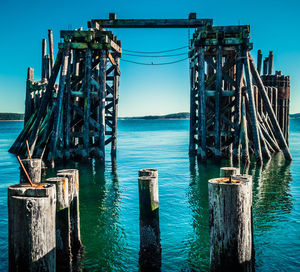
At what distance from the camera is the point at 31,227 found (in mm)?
3713

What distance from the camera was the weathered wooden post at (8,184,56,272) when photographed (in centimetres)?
370

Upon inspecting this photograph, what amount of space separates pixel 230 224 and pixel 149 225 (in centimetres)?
155

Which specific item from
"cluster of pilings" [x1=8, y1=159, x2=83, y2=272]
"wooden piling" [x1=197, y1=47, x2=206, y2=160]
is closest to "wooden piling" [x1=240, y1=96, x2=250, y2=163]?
"wooden piling" [x1=197, y1=47, x2=206, y2=160]

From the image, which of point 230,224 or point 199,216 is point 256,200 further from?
point 230,224

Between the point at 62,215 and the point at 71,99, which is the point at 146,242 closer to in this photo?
the point at 62,215

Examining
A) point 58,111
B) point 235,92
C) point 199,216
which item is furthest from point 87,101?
point 199,216

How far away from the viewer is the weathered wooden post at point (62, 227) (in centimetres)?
511

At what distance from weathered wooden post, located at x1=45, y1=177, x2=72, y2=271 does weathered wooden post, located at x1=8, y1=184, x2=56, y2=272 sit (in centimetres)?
126

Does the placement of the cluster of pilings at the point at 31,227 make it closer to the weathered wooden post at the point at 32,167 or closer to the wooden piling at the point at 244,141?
the weathered wooden post at the point at 32,167

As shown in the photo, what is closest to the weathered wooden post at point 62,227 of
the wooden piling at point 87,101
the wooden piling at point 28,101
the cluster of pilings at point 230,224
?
the cluster of pilings at point 230,224

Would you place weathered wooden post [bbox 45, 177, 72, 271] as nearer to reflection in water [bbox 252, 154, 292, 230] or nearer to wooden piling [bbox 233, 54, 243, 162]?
reflection in water [bbox 252, 154, 292, 230]

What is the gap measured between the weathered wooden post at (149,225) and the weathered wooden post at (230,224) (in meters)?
1.24

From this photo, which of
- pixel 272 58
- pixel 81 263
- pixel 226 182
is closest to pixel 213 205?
pixel 226 182

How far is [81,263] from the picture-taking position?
217 inches
